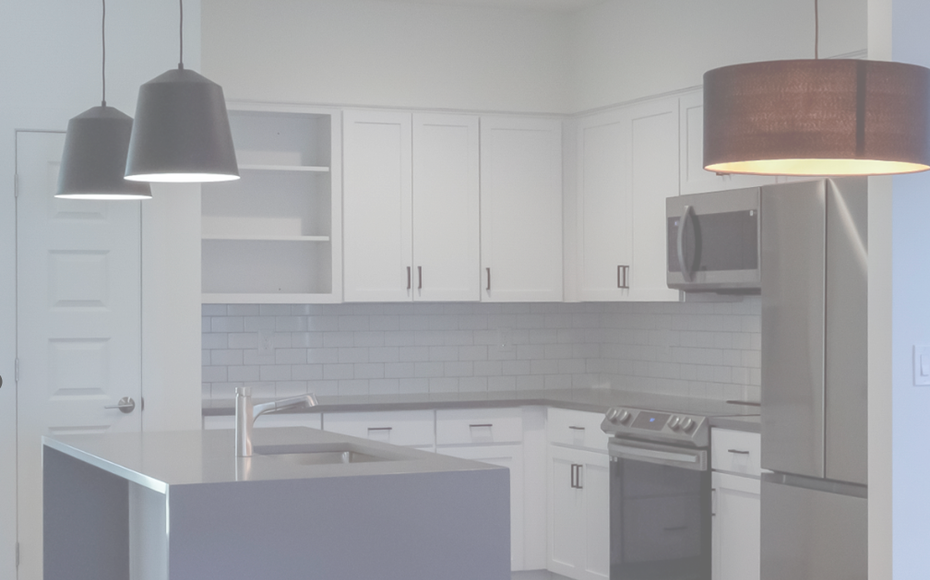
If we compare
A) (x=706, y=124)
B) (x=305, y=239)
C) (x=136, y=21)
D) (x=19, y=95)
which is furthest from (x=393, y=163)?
(x=706, y=124)

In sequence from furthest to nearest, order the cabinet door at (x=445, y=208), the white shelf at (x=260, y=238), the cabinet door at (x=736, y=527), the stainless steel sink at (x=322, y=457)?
the cabinet door at (x=445, y=208), the white shelf at (x=260, y=238), the cabinet door at (x=736, y=527), the stainless steel sink at (x=322, y=457)

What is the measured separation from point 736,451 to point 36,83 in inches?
128

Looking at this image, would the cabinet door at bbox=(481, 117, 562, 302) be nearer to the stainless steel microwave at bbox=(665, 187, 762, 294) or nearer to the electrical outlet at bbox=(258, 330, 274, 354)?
the stainless steel microwave at bbox=(665, 187, 762, 294)

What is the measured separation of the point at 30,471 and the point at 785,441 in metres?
3.07

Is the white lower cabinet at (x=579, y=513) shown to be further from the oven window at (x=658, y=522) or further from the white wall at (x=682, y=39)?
the white wall at (x=682, y=39)

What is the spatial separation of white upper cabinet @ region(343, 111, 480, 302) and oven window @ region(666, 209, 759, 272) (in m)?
1.17

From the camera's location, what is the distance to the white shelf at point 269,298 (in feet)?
16.9

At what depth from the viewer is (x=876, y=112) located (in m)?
1.97

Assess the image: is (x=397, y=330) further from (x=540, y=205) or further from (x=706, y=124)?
(x=706, y=124)

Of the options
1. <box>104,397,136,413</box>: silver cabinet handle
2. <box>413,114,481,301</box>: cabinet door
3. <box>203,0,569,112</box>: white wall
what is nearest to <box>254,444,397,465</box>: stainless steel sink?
<box>104,397,136,413</box>: silver cabinet handle

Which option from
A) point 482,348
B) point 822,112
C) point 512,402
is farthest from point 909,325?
point 482,348

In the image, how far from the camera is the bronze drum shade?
6.38 ft

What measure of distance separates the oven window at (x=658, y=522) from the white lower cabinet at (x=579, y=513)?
0.16m

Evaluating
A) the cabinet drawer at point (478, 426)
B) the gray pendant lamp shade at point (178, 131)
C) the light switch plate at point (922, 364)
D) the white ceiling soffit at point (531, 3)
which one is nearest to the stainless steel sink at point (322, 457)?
the gray pendant lamp shade at point (178, 131)
